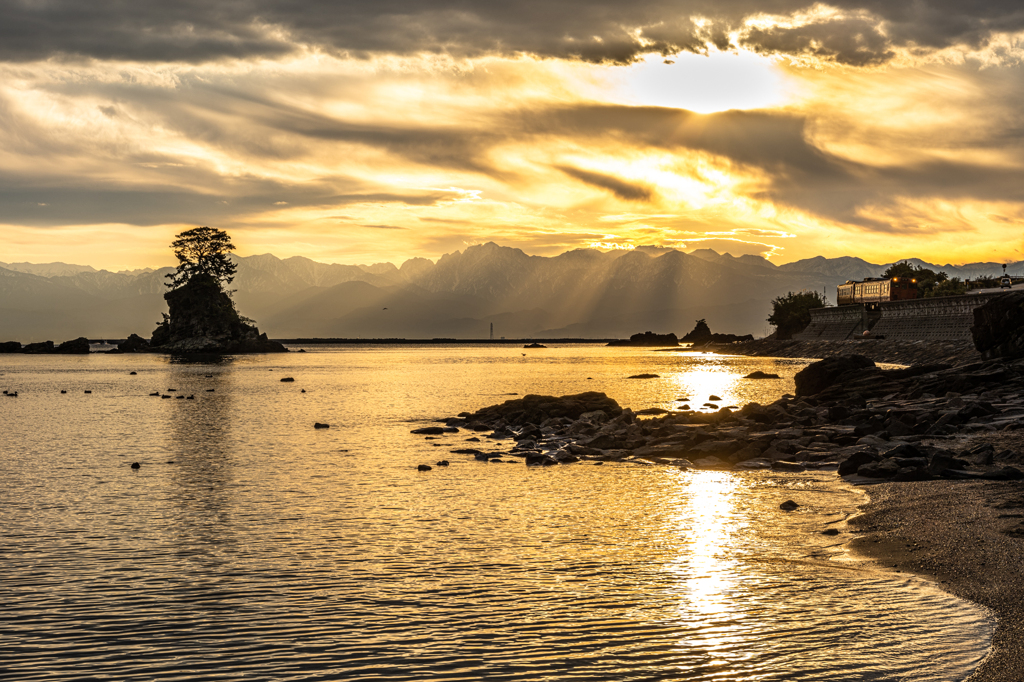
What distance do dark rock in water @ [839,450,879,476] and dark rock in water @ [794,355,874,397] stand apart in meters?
25.5

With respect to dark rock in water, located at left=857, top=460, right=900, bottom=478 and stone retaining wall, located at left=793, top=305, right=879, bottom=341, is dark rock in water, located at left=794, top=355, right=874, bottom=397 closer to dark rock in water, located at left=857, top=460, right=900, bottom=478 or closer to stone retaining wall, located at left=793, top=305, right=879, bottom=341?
dark rock in water, located at left=857, top=460, right=900, bottom=478

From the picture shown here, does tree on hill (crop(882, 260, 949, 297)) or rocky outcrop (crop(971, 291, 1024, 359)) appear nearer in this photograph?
rocky outcrop (crop(971, 291, 1024, 359))

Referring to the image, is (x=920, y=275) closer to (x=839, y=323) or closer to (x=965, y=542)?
(x=839, y=323)

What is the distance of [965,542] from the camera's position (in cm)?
1581

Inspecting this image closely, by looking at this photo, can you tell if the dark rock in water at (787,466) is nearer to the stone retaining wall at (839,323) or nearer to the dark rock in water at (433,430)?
the dark rock in water at (433,430)

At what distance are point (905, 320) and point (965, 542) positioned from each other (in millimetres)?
126336

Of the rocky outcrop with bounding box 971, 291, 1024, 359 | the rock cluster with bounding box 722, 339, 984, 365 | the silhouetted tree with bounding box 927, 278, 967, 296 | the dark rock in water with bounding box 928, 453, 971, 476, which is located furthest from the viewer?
the silhouetted tree with bounding box 927, 278, 967, 296

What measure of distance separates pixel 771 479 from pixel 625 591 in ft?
45.5

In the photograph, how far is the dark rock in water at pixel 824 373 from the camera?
51125 mm

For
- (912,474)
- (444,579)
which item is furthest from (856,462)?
(444,579)

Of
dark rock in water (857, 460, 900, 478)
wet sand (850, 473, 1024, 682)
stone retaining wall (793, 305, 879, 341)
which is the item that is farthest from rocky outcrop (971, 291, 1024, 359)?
stone retaining wall (793, 305, 879, 341)

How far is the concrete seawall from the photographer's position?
345 feet

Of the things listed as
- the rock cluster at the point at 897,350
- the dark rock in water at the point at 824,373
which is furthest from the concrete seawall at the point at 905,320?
the dark rock in water at the point at 824,373

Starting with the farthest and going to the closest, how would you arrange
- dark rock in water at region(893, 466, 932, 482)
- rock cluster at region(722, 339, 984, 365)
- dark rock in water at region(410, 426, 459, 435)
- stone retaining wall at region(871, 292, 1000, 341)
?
stone retaining wall at region(871, 292, 1000, 341) → rock cluster at region(722, 339, 984, 365) → dark rock in water at region(410, 426, 459, 435) → dark rock in water at region(893, 466, 932, 482)
